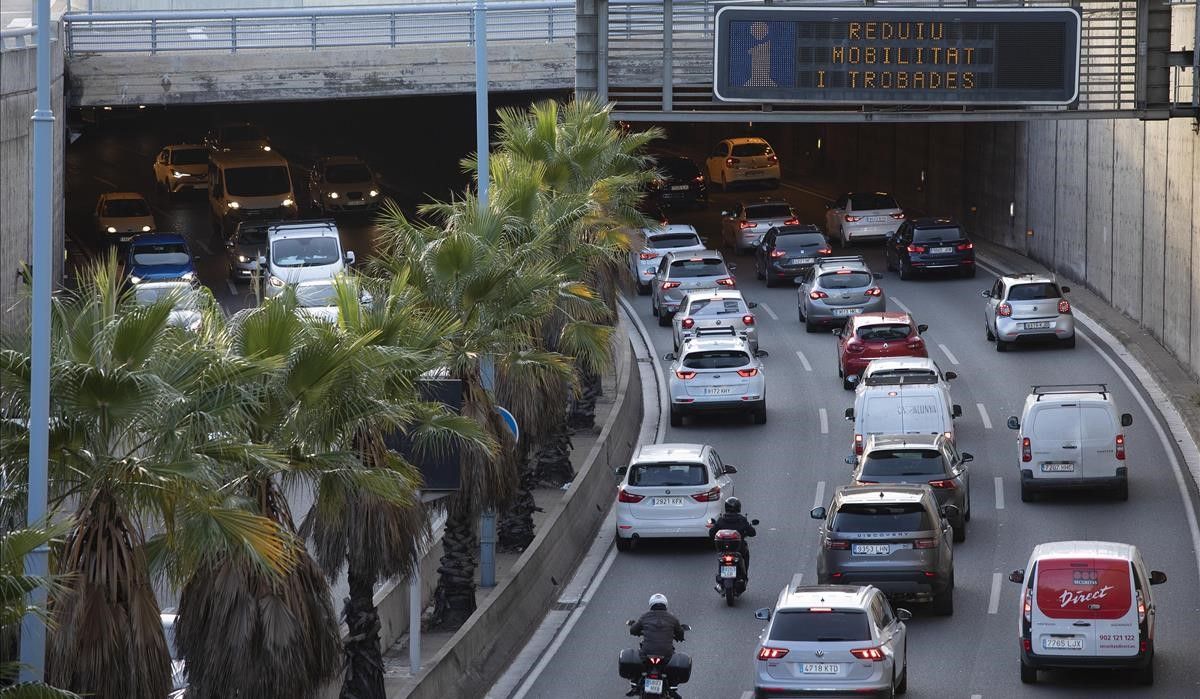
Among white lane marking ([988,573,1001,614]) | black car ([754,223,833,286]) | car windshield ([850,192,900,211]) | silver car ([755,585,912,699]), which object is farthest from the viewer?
car windshield ([850,192,900,211])

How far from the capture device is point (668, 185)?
58.2 meters

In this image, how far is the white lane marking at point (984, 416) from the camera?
3238 cm

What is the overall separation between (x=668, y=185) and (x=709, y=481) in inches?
1289

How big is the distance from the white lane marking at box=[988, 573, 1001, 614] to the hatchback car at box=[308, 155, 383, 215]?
3351cm

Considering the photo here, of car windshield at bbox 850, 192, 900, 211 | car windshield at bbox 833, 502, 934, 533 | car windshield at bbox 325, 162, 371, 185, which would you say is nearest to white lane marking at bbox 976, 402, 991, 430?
car windshield at bbox 833, 502, 934, 533

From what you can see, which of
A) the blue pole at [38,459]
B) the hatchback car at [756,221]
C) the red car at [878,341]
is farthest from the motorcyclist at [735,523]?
the hatchback car at [756,221]

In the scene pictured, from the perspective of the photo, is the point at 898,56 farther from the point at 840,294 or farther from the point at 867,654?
the point at 867,654

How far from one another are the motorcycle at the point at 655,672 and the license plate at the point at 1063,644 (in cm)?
391

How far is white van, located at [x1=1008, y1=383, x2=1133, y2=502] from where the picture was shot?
27.0 meters

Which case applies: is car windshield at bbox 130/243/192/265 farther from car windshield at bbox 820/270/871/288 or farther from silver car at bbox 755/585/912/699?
silver car at bbox 755/585/912/699

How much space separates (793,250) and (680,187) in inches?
524

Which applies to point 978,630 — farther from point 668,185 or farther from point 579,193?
point 668,185

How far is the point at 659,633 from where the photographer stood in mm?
18328

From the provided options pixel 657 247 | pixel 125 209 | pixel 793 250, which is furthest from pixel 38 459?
pixel 125 209
